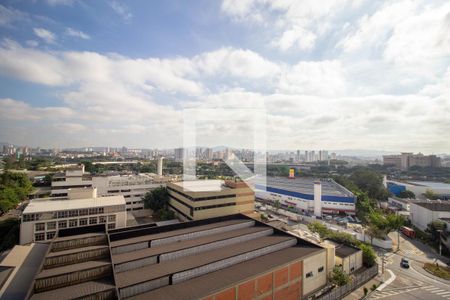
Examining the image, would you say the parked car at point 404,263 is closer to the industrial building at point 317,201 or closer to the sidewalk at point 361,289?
the sidewalk at point 361,289

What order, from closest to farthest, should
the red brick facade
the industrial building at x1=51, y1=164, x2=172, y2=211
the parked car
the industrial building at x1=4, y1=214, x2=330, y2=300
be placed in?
the industrial building at x1=4, y1=214, x2=330, y2=300 → the red brick facade → the parked car → the industrial building at x1=51, y1=164, x2=172, y2=211

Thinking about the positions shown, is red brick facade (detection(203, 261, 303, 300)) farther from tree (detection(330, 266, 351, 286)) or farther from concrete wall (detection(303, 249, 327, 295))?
tree (detection(330, 266, 351, 286))

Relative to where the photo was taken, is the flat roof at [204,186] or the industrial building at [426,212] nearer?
the industrial building at [426,212]

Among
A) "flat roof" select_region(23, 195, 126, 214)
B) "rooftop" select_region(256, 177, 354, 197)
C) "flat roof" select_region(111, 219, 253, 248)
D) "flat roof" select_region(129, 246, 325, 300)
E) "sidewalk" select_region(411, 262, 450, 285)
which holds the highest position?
"flat roof" select_region(23, 195, 126, 214)

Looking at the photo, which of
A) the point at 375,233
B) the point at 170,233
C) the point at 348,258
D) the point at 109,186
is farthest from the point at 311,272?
the point at 109,186

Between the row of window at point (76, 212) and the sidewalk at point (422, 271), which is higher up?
the row of window at point (76, 212)

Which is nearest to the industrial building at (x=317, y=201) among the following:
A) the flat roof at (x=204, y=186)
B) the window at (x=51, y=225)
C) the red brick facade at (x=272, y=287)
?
the flat roof at (x=204, y=186)

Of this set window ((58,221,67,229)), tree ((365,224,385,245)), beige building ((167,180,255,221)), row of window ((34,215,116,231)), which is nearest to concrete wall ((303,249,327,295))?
tree ((365,224,385,245))
